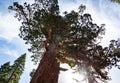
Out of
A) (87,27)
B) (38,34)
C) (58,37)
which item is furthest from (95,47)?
(38,34)

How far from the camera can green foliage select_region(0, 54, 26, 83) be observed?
5591cm

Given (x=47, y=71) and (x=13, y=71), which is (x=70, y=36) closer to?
(x=47, y=71)

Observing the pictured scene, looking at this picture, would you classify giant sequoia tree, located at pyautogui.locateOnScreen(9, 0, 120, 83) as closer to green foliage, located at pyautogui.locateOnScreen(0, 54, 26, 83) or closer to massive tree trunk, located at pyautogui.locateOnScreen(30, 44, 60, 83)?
massive tree trunk, located at pyautogui.locateOnScreen(30, 44, 60, 83)

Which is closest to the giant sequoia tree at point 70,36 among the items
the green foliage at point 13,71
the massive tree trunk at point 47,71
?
the massive tree trunk at point 47,71

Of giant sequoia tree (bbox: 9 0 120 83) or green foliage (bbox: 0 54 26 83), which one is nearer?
giant sequoia tree (bbox: 9 0 120 83)

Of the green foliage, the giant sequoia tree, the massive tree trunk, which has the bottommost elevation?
the massive tree trunk

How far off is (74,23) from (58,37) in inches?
106

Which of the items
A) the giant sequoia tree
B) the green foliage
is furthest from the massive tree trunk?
the green foliage

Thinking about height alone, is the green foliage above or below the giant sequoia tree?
above

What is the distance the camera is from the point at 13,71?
57.2m

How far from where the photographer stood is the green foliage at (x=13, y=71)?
55.9m

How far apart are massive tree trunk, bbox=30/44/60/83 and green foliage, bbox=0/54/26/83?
3521cm

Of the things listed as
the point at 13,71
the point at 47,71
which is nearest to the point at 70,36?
the point at 47,71

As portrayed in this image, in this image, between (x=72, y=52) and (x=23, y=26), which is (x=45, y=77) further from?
(x=23, y=26)
